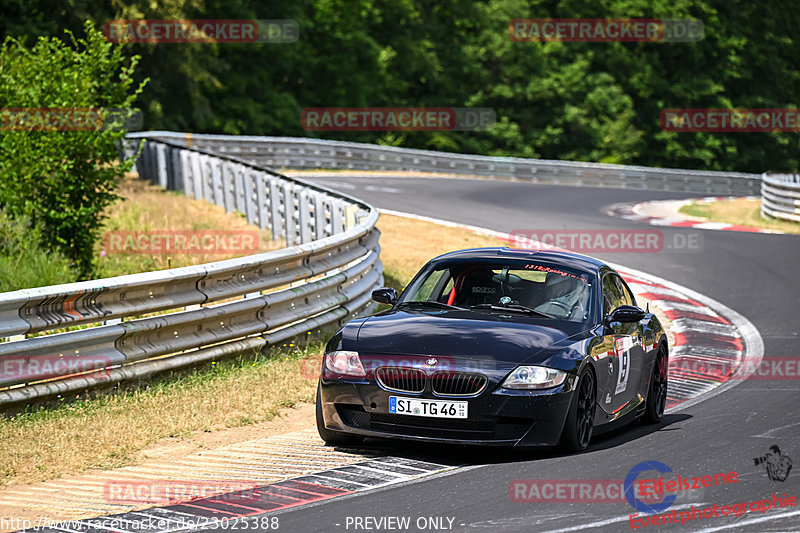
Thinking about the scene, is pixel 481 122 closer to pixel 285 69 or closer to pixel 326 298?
pixel 285 69

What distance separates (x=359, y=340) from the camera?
816 centimetres

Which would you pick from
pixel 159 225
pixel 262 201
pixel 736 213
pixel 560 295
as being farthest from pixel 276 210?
pixel 736 213

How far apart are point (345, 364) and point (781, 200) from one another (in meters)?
23.5

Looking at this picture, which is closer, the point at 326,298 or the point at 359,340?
the point at 359,340

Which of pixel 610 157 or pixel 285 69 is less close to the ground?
pixel 285 69

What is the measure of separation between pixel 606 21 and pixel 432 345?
58767 millimetres

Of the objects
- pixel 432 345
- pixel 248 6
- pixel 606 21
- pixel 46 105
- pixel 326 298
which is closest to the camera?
pixel 432 345

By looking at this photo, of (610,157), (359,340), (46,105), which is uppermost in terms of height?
(46,105)

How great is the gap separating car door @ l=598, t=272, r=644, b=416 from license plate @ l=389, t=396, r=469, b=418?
4.60 feet

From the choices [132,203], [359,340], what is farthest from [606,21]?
[359,340]

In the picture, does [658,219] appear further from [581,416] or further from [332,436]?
[332,436]
